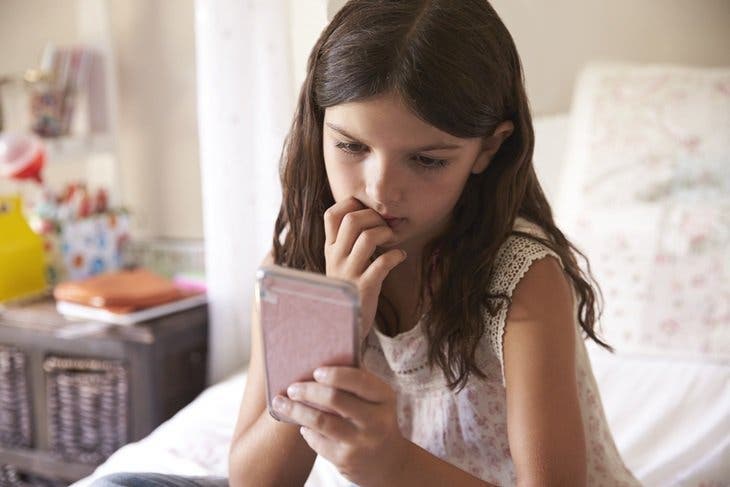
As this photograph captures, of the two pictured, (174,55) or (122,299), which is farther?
(174,55)

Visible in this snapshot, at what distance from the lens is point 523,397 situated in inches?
30.7

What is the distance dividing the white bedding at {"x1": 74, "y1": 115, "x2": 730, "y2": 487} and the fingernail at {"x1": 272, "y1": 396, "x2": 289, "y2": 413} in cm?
42

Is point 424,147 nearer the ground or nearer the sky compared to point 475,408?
nearer the sky

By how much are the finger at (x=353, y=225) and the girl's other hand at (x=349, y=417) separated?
0.57ft

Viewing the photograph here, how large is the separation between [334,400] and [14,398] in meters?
→ 1.27

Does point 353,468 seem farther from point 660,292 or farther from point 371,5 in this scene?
point 660,292

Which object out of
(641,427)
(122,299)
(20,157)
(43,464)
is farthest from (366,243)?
(20,157)

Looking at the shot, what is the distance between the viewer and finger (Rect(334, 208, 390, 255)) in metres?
→ 0.78

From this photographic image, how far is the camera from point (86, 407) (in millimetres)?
1588

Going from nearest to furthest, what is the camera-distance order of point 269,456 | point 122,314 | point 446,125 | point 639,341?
point 446,125 < point 269,456 < point 639,341 < point 122,314

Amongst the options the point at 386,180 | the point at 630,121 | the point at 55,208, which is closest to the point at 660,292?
the point at 630,121

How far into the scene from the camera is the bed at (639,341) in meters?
1.14

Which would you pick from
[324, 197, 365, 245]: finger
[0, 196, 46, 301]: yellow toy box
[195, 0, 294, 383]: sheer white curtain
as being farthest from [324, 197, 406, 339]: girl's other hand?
[0, 196, 46, 301]: yellow toy box

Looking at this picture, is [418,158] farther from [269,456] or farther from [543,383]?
[269,456]
